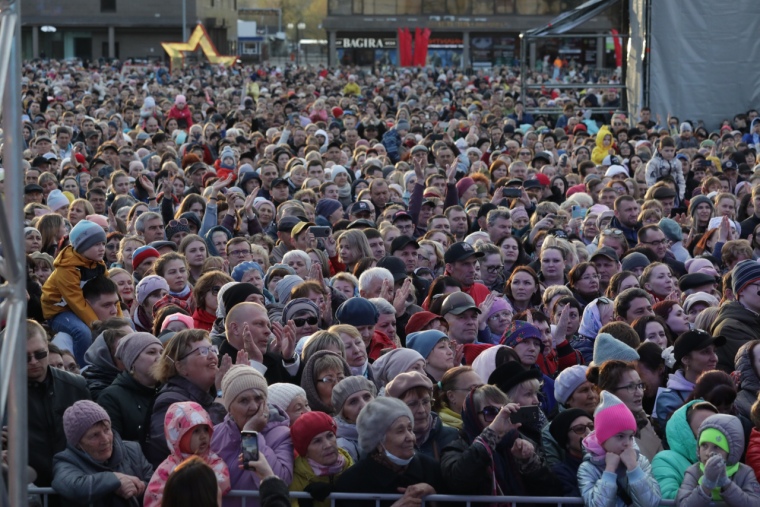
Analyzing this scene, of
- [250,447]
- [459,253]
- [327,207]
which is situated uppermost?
[327,207]

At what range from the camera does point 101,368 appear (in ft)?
22.9

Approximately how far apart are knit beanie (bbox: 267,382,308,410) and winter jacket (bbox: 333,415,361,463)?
9.2 inches

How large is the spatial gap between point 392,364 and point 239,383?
1.27 meters

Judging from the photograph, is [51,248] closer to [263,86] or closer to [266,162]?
[266,162]

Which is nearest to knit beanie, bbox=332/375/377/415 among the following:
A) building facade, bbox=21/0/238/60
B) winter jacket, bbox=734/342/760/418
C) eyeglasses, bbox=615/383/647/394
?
eyeglasses, bbox=615/383/647/394

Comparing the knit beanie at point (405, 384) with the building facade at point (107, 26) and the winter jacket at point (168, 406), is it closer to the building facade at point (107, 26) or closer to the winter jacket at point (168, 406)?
the winter jacket at point (168, 406)

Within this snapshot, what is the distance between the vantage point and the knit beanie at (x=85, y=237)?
8797 millimetres

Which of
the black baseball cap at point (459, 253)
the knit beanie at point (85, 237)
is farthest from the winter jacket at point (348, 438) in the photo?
the black baseball cap at point (459, 253)

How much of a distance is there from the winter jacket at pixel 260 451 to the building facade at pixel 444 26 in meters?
60.5

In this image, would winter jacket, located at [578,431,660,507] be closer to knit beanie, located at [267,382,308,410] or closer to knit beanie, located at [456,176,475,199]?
knit beanie, located at [267,382,308,410]

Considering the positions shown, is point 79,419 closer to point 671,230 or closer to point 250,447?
point 250,447

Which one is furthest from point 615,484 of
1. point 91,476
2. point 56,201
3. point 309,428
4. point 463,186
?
point 463,186

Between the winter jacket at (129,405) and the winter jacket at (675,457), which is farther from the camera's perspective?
the winter jacket at (129,405)

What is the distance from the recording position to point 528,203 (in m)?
14.2
